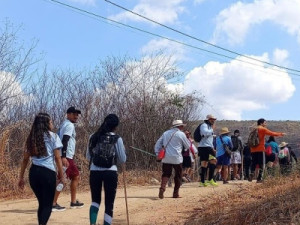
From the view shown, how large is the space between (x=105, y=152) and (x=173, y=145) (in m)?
3.45

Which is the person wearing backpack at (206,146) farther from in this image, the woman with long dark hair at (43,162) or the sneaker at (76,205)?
the woman with long dark hair at (43,162)

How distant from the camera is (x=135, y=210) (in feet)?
30.5

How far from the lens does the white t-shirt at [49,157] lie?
680cm

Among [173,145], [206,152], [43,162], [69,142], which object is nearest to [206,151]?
[206,152]

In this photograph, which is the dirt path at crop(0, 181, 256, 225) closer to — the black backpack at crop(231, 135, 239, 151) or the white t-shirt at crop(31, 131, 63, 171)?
the white t-shirt at crop(31, 131, 63, 171)

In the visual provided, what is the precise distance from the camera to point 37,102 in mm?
17562

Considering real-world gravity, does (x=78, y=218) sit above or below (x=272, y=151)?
below

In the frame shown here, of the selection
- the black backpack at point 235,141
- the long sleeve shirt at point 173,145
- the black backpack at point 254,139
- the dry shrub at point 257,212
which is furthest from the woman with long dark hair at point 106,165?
the black backpack at point 235,141

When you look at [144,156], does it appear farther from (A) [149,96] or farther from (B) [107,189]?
(B) [107,189]

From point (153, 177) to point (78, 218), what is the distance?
7.30 m

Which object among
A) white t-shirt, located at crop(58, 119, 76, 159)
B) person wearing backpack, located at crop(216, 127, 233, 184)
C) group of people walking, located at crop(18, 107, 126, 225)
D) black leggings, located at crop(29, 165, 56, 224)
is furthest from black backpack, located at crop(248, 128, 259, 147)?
black leggings, located at crop(29, 165, 56, 224)

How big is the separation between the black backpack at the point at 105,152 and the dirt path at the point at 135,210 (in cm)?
160

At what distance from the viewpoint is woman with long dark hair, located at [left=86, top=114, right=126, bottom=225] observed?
23.1ft

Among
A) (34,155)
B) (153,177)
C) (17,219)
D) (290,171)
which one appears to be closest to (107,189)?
(34,155)
